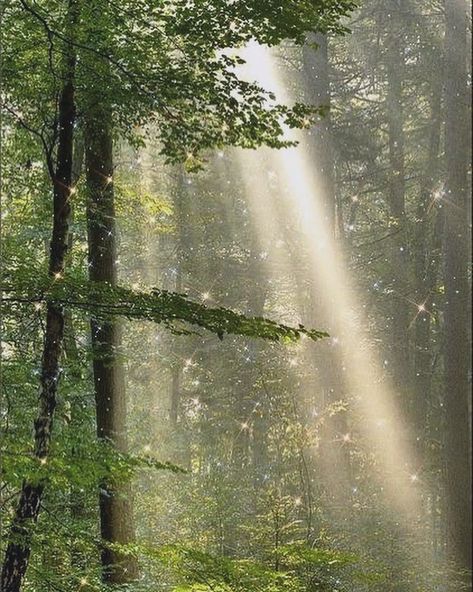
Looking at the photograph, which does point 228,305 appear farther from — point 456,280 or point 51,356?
point 51,356

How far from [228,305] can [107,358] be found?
40.7ft

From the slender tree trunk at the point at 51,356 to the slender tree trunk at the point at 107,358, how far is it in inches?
66.5

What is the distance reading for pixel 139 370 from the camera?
83.1 ft

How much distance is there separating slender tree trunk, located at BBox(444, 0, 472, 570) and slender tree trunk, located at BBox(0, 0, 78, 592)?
7673 millimetres

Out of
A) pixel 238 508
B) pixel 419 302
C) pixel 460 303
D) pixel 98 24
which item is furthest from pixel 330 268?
pixel 98 24

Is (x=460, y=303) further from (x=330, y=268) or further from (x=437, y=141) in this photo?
(x=437, y=141)

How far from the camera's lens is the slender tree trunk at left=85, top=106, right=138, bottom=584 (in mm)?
7566

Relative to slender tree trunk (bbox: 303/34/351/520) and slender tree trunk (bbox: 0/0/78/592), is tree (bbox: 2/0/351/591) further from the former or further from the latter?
slender tree trunk (bbox: 303/34/351/520)

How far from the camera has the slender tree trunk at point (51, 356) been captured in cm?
506

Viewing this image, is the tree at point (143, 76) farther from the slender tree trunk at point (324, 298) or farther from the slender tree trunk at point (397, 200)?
the slender tree trunk at point (397, 200)

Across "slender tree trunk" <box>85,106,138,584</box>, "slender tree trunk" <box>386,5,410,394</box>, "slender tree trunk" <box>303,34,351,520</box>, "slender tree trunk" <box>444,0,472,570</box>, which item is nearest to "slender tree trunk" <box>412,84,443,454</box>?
"slender tree trunk" <box>386,5,410,394</box>

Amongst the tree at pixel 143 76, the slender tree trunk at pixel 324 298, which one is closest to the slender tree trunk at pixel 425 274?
the slender tree trunk at pixel 324 298

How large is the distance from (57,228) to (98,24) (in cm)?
151

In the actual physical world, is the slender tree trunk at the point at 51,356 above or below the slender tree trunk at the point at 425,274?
below
